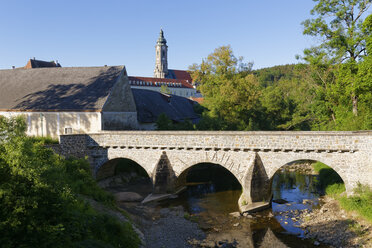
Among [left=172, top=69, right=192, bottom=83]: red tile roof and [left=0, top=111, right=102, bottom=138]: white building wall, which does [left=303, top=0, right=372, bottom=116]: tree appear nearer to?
[left=0, top=111, right=102, bottom=138]: white building wall

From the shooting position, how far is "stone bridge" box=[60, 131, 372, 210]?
56.1 ft

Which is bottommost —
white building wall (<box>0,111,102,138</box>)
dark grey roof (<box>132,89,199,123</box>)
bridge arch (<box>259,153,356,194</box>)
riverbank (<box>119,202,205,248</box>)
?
riverbank (<box>119,202,205,248</box>)

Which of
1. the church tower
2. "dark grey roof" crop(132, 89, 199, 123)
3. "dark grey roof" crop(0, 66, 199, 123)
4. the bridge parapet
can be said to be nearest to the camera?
the bridge parapet

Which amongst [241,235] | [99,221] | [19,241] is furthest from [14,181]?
[241,235]

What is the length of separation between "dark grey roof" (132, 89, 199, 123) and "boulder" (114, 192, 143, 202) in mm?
10467

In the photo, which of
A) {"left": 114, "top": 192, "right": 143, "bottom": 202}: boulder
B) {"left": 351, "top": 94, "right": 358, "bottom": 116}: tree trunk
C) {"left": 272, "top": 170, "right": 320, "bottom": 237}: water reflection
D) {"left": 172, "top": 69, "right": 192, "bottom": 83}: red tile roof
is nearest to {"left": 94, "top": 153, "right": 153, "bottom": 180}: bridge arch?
{"left": 114, "top": 192, "right": 143, "bottom": 202}: boulder

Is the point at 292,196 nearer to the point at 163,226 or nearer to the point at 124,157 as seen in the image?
the point at 163,226

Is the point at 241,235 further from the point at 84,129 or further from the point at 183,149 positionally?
the point at 84,129

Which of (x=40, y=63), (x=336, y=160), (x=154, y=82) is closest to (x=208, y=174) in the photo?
(x=336, y=160)

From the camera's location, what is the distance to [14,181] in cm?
812

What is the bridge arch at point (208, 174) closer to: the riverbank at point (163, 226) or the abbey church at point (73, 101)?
the riverbank at point (163, 226)

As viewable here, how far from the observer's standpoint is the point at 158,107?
36.2 m

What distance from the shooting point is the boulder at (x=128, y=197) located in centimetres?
2143

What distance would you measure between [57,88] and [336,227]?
1043 inches
